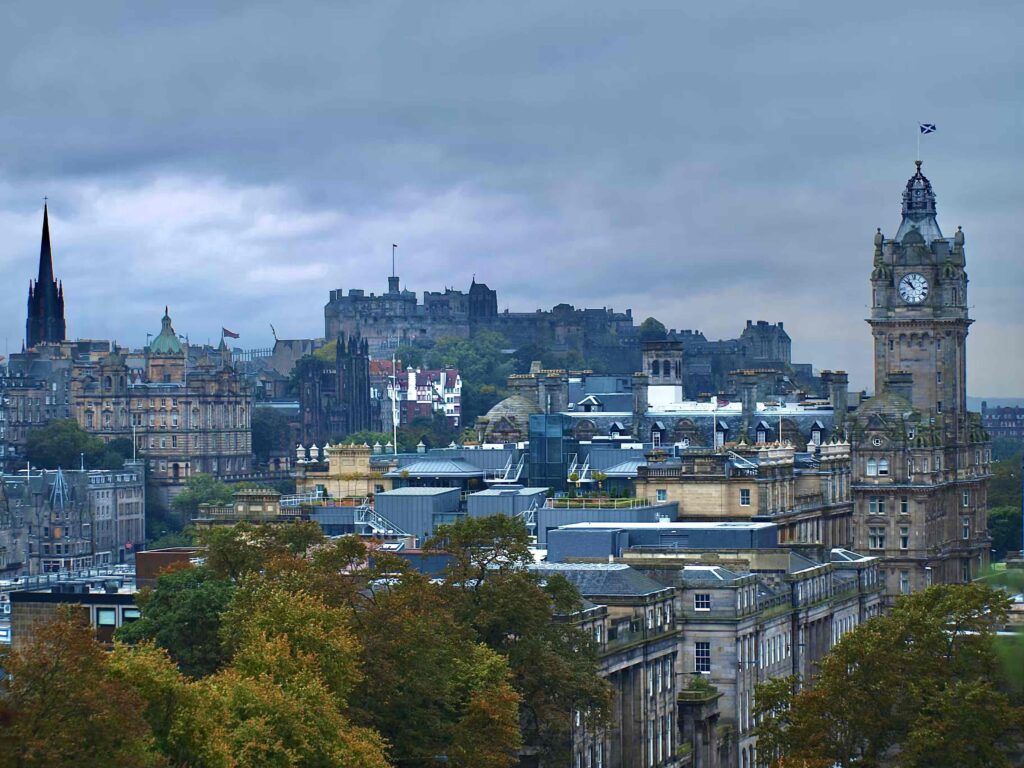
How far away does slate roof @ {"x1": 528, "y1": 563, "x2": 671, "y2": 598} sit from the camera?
110 metres

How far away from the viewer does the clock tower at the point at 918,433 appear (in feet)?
600

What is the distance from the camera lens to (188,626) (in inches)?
3875

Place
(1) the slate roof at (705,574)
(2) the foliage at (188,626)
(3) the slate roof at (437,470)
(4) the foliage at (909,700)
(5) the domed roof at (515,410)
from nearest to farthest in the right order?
(4) the foliage at (909,700) < (2) the foliage at (188,626) < (1) the slate roof at (705,574) < (3) the slate roof at (437,470) < (5) the domed roof at (515,410)

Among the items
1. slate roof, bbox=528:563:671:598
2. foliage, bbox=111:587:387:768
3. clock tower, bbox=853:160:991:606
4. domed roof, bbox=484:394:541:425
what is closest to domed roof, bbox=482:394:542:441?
domed roof, bbox=484:394:541:425

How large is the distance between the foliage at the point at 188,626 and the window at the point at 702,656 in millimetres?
23880

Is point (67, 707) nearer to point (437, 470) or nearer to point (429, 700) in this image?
point (429, 700)

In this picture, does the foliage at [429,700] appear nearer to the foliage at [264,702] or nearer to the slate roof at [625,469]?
the foliage at [264,702]

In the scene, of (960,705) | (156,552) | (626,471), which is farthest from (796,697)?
(626,471)

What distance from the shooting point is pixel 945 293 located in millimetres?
197750

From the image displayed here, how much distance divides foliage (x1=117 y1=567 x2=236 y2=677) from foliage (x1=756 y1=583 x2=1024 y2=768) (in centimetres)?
1797

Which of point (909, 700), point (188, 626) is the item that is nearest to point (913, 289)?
point (909, 700)

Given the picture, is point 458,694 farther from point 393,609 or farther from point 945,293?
point 945,293

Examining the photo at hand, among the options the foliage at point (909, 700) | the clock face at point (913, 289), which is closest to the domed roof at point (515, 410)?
the clock face at point (913, 289)

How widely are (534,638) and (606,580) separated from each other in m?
13.8
